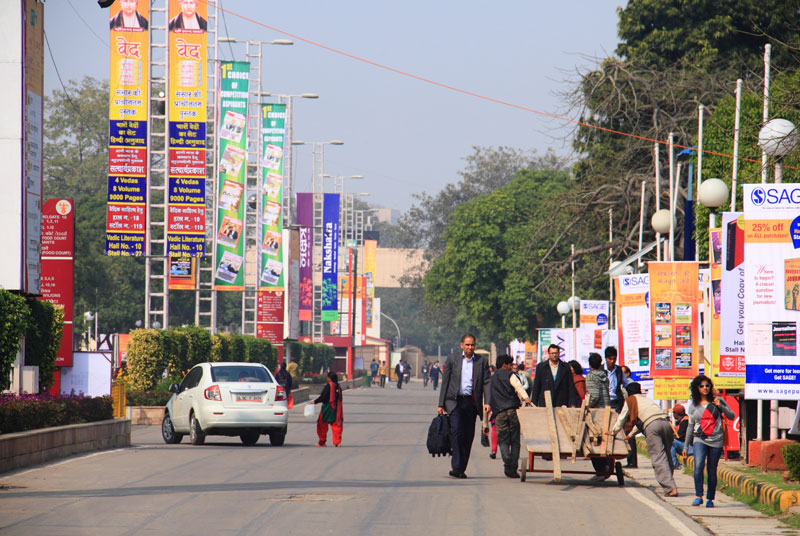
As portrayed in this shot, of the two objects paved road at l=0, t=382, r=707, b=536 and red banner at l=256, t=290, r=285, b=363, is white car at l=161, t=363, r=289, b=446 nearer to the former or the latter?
paved road at l=0, t=382, r=707, b=536

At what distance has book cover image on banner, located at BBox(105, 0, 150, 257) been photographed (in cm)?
3359

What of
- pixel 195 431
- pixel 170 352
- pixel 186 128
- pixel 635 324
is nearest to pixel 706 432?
pixel 635 324

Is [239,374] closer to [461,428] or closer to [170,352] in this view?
[461,428]

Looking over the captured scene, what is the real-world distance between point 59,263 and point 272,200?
2147 cm

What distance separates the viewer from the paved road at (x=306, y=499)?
10.5 metres

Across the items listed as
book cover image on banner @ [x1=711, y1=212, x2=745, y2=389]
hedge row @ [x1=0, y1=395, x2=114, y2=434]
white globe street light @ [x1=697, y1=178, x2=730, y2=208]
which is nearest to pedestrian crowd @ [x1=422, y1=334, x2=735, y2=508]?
book cover image on banner @ [x1=711, y1=212, x2=745, y2=389]

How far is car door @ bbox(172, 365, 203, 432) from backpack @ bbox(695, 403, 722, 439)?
11.7 meters

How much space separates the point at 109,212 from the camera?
33.8 m

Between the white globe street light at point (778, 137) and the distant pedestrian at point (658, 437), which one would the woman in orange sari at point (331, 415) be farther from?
the white globe street light at point (778, 137)

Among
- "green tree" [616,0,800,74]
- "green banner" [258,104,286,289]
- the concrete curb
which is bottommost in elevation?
the concrete curb

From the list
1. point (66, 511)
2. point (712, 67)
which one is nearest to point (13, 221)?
point (66, 511)

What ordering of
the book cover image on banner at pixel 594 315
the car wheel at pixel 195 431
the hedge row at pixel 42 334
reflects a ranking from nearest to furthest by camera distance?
the hedge row at pixel 42 334, the car wheel at pixel 195 431, the book cover image on banner at pixel 594 315

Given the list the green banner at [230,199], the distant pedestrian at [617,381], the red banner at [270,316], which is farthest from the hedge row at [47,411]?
the red banner at [270,316]

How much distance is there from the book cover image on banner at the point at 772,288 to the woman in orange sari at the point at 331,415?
33.0 ft
